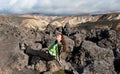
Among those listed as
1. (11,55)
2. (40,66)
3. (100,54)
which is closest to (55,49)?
(11,55)

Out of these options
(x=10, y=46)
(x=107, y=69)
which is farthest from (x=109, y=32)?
(x=10, y=46)

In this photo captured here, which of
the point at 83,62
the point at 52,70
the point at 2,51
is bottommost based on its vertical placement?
the point at 83,62

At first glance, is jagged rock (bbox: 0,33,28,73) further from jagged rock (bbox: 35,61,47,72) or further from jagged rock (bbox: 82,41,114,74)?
jagged rock (bbox: 82,41,114,74)

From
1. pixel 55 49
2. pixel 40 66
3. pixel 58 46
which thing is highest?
pixel 58 46

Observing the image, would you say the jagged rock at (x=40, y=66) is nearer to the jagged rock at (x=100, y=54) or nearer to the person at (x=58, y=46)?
the jagged rock at (x=100, y=54)

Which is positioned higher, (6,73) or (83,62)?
(6,73)

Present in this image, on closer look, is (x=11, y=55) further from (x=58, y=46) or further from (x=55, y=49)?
(x=58, y=46)

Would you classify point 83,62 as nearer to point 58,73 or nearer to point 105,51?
point 105,51

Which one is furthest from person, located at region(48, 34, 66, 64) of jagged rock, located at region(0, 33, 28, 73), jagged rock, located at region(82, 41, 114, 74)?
jagged rock, located at region(82, 41, 114, 74)

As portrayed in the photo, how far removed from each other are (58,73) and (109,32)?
132 feet

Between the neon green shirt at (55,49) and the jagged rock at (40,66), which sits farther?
the jagged rock at (40,66)

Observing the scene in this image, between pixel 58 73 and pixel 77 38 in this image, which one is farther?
pixel 77 38

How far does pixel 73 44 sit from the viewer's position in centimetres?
6706

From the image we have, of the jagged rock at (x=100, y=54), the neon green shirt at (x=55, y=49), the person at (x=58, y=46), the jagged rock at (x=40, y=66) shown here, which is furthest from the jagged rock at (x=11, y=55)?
the jagged rock at (x=100, y=54)
